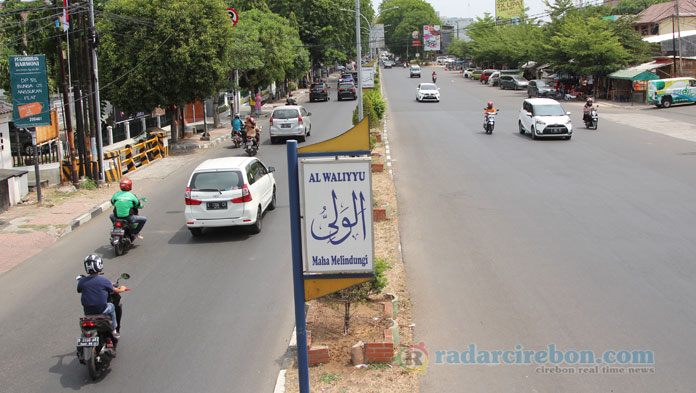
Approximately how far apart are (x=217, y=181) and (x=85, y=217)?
4.90m

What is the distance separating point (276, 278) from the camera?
35.1ft

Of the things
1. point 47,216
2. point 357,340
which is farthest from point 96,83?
point 357,340

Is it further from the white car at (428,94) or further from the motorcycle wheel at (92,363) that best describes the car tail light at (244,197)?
the white car at (428,94)

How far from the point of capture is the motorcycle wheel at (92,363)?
7.09m

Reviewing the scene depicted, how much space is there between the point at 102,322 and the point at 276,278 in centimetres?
372

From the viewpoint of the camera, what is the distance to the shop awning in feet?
144

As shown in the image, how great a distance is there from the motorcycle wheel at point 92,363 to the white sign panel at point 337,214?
345 cm

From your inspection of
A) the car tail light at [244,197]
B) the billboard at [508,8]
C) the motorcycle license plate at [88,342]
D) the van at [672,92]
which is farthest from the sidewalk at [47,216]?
the billboard at [508,8]

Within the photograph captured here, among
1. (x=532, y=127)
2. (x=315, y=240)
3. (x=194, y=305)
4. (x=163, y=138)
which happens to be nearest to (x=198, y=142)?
(x=163, y=138)

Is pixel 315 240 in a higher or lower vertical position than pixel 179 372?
higher

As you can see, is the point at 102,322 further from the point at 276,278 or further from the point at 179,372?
the point at 276,278

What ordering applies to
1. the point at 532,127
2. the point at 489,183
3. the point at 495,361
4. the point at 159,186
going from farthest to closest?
the point at 532,127, the point at 159,186, the point at 489,183, the point at 495,361

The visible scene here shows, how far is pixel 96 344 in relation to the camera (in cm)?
715

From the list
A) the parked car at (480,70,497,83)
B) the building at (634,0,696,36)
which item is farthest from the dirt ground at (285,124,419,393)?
the parked car at (480,70,497,83)
